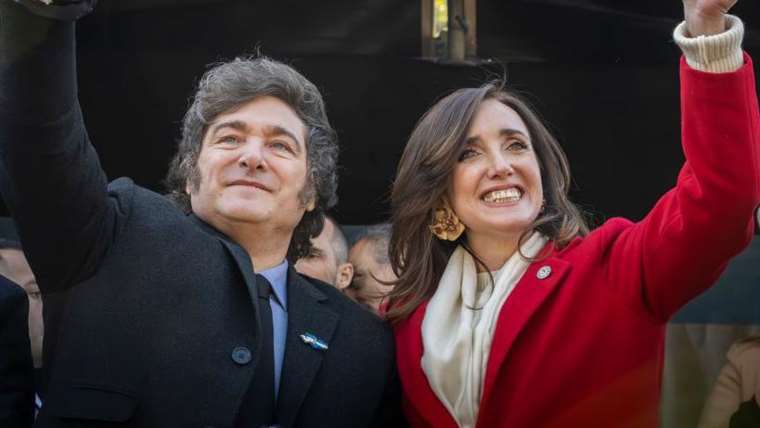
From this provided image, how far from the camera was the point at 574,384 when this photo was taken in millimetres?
2244

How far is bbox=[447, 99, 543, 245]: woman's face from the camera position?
8.20 ft

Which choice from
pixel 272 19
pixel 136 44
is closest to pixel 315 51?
pixel 272 19

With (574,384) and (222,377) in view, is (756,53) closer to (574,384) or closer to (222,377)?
(574,384)

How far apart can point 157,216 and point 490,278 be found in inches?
30.2

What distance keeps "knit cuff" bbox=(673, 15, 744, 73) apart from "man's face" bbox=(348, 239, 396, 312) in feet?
6.12

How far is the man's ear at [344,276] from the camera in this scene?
3.71 m

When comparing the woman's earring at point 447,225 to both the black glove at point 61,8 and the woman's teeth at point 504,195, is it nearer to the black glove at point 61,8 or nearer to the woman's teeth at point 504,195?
the woman's teeth at point 504,195

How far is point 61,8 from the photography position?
1.77 metres

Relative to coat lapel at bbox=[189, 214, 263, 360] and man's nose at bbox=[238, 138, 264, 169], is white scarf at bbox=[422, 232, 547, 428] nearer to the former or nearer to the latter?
coat lapel at bbox=[189, 214, 263, 360]

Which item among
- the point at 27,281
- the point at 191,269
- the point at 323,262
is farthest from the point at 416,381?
the point at 27,281

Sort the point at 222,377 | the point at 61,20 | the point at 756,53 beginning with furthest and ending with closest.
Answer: the point at 756,53, the point at 222,377, the point at 61,20

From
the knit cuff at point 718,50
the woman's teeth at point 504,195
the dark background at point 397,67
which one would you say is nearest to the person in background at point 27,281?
the dark background at point 397,67

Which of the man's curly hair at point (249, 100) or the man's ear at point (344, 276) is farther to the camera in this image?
the man's ear at point (344, 276)

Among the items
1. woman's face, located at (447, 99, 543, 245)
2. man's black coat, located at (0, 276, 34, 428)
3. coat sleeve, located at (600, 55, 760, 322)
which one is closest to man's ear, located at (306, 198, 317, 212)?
woman's face, located at (447, 99, 543, 245)
